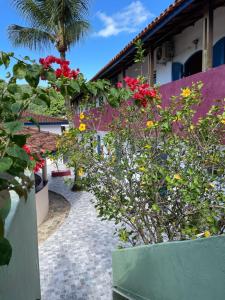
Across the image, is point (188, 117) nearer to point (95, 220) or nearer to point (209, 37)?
point (209, 37)

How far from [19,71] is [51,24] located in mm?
13313

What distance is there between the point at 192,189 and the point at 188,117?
0.98 meters

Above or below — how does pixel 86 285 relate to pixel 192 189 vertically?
below

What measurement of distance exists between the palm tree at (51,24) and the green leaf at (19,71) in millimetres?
12699

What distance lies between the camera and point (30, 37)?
1410 centimetres

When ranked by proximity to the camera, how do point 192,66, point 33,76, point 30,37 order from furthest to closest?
point 30,37 < point 192,66 < point 33,76

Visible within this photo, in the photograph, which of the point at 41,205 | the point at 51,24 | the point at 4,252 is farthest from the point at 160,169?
the point at 51,24

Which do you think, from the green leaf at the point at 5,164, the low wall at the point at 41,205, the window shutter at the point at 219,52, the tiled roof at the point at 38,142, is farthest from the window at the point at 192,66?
the green leaf at the point at 5,164

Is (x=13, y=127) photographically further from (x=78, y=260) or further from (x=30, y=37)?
(x=30, y=37)

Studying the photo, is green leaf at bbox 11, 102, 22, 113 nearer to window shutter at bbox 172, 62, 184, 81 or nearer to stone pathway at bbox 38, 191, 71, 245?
stone pathway at bbox 38, 191, 71, 245

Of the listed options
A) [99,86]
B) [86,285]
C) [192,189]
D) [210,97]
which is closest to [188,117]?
[192,189]

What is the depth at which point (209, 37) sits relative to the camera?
5.43 meters

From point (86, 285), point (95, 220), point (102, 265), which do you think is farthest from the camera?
point (95, 220)

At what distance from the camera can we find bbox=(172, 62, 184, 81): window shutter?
864cm
